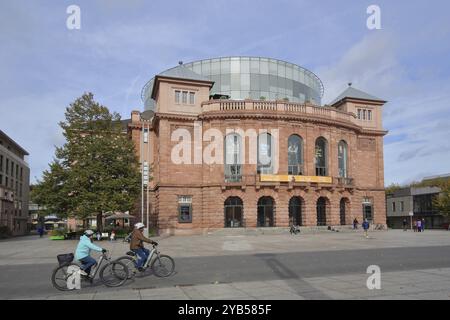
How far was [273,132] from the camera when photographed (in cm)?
4931

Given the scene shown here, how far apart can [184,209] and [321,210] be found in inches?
645

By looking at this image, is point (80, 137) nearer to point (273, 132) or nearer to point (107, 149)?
point (107, 149)

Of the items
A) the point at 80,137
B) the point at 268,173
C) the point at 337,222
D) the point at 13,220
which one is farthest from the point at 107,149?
the point at 13,220

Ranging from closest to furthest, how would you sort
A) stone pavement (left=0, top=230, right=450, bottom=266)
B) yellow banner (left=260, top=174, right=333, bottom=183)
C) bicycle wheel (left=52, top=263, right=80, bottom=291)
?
bicycle wheel (left=52, top=263, right=80, bottom=291)
stone pavement (left=0, top=230, right=450, bottom=266)
yellow banner (left=260, top=174, right=333, bottom=183)

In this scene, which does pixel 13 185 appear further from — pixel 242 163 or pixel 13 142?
pixel 242 163

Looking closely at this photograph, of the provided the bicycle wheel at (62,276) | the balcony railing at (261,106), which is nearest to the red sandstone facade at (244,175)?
the balcony railing at (261,106)

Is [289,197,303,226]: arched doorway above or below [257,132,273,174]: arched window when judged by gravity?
below

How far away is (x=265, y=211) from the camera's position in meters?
48.8

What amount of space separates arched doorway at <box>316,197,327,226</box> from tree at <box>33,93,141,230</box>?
2232cm

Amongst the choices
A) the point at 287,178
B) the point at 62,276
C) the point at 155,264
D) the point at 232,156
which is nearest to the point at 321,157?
the point at 287,178

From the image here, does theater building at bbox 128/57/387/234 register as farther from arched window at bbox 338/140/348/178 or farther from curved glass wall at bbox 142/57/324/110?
curved glass wall at bbox 142/57/324/110

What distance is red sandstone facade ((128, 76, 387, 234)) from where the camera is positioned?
47.6 m

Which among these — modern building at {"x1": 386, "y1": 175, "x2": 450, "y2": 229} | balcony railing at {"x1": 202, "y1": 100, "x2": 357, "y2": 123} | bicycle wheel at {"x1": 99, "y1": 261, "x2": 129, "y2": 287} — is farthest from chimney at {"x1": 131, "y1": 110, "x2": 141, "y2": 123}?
modern building at {"x1": 386, "y1": 175, "x2": 450, "y2": 229}
